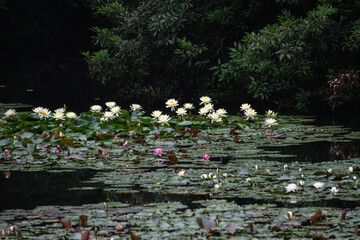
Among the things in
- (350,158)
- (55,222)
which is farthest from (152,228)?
(350,158)

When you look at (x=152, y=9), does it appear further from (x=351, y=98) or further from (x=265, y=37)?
(x=351, y=98)

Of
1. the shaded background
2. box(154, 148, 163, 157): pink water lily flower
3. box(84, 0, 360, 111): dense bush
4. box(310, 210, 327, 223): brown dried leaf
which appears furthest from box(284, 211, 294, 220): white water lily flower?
the shaded background

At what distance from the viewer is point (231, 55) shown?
A: 36.1 ft

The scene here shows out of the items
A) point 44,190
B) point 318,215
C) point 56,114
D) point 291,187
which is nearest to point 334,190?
point 291,187

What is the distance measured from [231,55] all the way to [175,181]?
22.3 feet

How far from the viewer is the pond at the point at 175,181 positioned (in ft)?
10.6

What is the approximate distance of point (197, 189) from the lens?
4188mm

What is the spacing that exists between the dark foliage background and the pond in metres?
A: 2.48

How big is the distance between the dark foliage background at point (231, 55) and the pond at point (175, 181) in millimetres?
2476

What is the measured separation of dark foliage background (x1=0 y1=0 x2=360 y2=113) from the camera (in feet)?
32.2

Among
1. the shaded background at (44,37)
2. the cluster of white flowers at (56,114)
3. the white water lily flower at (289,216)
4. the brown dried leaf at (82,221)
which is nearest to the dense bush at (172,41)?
the cluster of white flowers at (56,114)

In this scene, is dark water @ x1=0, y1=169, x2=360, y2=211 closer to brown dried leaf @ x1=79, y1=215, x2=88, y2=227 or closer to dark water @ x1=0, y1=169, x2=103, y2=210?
dark water @ x1=0, y1=169, x2=103, y2=210

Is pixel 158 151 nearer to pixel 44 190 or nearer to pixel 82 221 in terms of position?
pixel 44 190

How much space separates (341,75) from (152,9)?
165 inches
